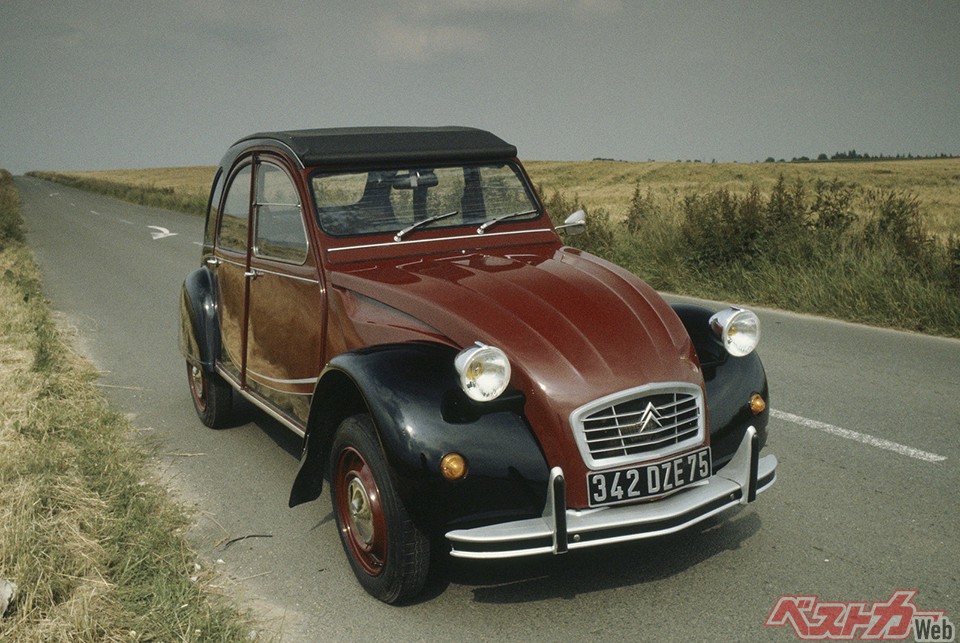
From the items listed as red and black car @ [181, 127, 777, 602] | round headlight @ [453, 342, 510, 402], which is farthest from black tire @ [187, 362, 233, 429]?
round headlight @ [453, 342, 510, 402]

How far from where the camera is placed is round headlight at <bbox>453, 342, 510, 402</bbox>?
10.7ft

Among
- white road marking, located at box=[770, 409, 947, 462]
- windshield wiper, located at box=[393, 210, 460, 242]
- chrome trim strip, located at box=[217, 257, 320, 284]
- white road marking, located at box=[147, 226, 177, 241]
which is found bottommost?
white road marking, located at box=[147, 226, 177, 241]

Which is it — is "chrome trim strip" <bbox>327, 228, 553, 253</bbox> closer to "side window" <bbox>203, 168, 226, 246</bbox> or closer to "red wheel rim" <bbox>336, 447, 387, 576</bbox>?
"red wheel rim" <bbox>336, 447, 387, 576</bbox>

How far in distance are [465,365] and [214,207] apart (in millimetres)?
3541

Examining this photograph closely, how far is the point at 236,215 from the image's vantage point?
18.4ft

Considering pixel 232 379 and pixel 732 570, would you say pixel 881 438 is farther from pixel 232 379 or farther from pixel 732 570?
pixel 232 379

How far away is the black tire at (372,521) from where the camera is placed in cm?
332

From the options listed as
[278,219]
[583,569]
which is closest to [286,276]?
[278,219]

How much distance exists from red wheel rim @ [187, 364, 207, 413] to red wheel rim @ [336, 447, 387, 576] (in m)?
2.64

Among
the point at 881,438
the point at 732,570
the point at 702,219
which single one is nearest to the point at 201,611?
the point at 732,570

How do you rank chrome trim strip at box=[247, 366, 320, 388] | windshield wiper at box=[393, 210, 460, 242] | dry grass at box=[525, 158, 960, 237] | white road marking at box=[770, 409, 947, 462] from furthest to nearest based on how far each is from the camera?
dry grass at box=[525, 158, 960, 237] → white road marking at box=[770, 409, 947, 462] → windshield wiper at box=[393, 210, 460, 242] → chrome trim strip at box=[247, 366, 320, 388]

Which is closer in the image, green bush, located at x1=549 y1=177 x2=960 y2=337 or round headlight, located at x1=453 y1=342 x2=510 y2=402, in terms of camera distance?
round headlight, located at x1=453 y1=342 x2=510 y2=402

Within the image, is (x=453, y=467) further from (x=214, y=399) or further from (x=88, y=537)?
(x=214, y=399)

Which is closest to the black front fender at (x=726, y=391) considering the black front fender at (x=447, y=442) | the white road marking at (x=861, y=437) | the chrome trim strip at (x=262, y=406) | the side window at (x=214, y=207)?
the black front fender at (x=447, y=442)
